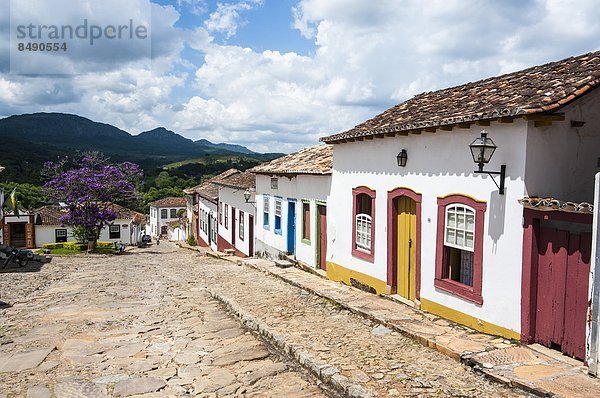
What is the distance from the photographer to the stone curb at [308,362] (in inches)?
211

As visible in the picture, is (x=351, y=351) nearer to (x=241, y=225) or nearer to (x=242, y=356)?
(x=242, y=356)

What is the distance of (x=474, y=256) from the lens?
7363mm

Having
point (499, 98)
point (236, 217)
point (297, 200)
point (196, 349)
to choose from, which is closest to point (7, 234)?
point (236, 217)

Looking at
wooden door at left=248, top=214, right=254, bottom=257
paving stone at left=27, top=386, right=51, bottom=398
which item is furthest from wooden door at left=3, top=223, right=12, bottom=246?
paving stone at left=27, top=386, right=51, bottom=398

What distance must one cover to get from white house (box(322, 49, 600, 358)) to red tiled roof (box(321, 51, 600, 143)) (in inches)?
1.3

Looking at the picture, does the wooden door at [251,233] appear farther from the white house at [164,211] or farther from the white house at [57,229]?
the white house at [164,211]

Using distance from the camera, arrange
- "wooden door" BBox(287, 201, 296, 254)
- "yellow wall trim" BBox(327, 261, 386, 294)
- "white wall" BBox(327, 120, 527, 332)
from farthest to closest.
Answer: "wooden door" BBox(287, 201, 296, 254)
"yellow wall trim" BBox(327, 261, 386, 294)
"white wall" BBox(327, 120, 527, 332)

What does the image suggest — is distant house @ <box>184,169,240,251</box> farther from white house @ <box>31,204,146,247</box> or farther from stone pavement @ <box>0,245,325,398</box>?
stone pavement @ <box>0,245,325,398</box>

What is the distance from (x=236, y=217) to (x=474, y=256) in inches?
674

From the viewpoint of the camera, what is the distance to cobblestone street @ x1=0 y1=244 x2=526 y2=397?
557 cm

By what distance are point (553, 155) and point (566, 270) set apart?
1.63 m

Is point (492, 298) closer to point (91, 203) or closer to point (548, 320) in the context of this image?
point (548, 320)

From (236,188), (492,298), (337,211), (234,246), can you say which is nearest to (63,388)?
(492,298)

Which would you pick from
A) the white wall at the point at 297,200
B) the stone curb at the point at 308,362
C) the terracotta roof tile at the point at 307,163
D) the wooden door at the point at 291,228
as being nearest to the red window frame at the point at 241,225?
the white wall at the point at 297,200
